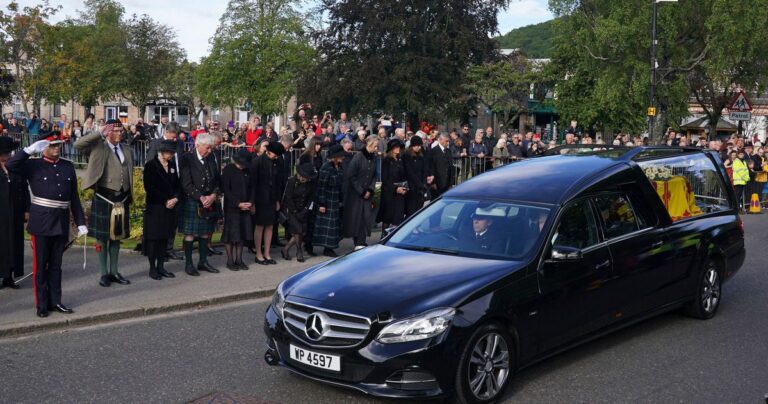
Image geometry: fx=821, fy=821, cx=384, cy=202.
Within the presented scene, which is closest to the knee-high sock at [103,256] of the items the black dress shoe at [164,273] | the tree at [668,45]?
the black dress shoe at [164,273]

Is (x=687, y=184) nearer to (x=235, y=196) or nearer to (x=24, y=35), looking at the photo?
(x=235, y=196)

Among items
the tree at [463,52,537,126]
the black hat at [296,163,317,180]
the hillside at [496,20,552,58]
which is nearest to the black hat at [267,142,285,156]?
the black hat at [296,163,317,180]

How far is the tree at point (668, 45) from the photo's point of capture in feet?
143

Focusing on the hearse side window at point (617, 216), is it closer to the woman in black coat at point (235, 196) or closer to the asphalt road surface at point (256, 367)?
the asphalt road surface at point (256, 367)

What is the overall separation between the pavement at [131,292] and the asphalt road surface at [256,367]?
0.24 m

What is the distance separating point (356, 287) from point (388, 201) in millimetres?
8159

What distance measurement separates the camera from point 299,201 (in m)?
12.5

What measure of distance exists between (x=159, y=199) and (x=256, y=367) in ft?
13.7

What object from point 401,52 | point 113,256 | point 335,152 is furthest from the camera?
point 401,52

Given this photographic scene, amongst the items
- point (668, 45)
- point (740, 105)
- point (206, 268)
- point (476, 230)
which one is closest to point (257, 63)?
point (668, 45)

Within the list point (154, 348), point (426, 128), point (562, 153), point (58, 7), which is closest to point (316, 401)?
point (154, 348)

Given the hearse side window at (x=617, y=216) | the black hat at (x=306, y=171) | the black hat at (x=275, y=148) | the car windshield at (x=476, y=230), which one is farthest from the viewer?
the black hat at (x=306, y=171)

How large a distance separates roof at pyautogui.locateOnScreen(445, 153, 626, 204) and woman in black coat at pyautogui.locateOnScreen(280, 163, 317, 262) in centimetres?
472

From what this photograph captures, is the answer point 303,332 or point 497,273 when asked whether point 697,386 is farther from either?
point 303,332
